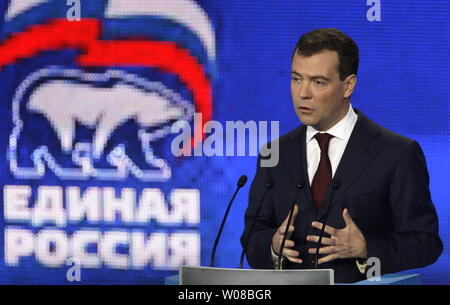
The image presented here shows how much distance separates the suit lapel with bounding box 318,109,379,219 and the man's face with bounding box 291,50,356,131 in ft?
0.48

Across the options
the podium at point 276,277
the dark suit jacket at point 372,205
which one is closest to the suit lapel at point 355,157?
the dark suit jacket at point 372,205

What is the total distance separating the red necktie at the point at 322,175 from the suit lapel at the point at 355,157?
0.08 meters

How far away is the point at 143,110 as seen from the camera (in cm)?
A: 499

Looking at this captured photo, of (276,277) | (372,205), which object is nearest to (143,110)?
(372,205)

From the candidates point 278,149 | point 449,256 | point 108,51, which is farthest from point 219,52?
point 449,256

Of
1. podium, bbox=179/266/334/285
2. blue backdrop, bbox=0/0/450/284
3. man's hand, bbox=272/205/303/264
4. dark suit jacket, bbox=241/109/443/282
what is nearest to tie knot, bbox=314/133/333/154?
dark suit jacket, bbox=241/109/443/282

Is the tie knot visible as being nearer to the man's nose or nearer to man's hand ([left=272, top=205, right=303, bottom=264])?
the man's nose

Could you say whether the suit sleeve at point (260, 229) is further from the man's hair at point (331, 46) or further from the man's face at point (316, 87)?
the man's hair at point (331, 46)

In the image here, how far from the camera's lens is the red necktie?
11.1ft

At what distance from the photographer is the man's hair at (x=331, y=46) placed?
11.2 ft

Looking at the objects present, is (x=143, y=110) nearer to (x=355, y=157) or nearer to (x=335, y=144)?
(x=335, y=144)
